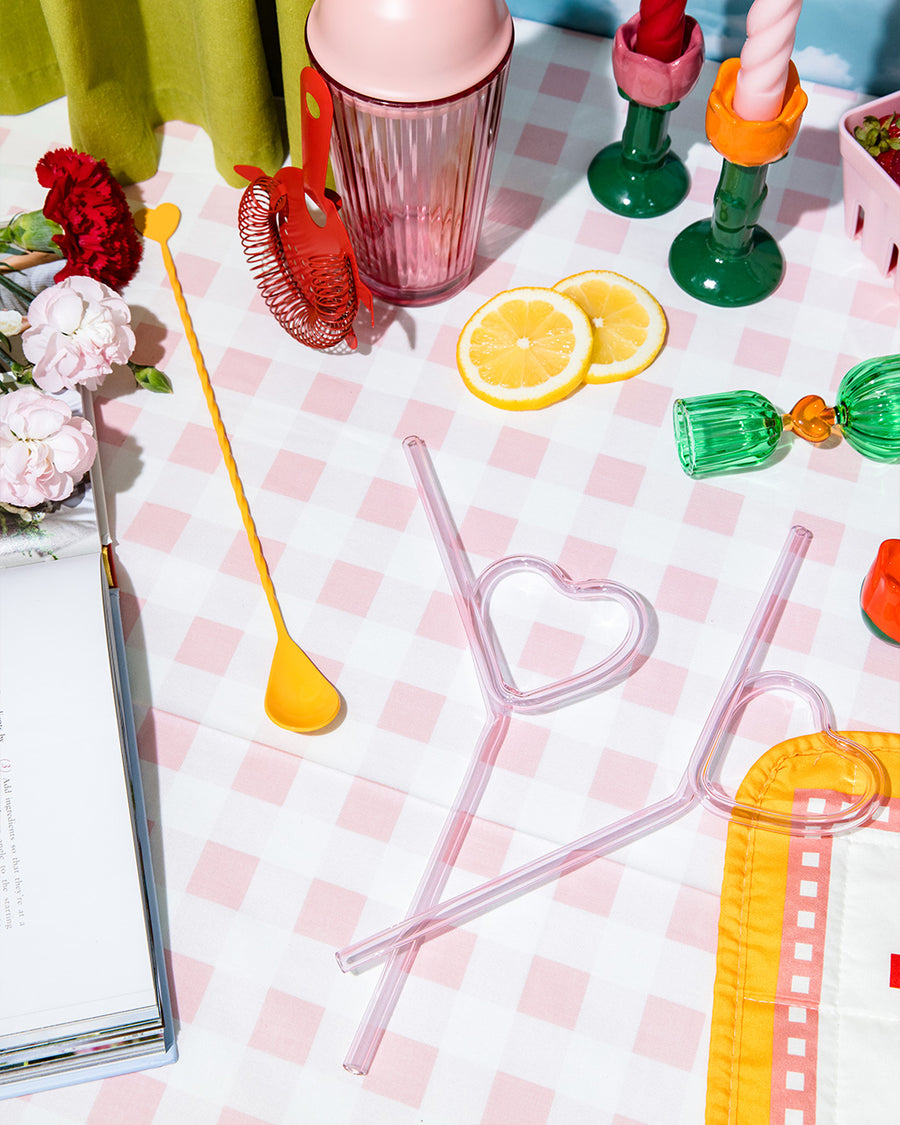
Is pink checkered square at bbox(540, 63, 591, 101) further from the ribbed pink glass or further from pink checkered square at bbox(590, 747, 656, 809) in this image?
pink checkered square at bbox(590, 747, 656, 809)

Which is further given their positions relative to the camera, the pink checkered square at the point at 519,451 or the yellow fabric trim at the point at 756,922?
the pink checkered square at the point at 519,451

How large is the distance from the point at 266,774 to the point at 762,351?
58cm

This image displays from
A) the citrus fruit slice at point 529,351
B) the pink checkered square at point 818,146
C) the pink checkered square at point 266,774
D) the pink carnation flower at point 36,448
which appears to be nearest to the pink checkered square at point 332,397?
the citrus fruit slice at point 529,351

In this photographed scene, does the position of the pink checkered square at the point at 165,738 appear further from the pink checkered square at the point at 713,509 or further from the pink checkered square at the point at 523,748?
the pink checkered square at the point at 713,509

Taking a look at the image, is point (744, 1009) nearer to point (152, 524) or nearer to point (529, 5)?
point (152, 524)

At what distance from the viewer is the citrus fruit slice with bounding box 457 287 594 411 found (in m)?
0.96

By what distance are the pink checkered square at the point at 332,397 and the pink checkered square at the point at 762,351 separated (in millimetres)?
356

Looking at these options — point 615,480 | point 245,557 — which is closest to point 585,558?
point 615,480

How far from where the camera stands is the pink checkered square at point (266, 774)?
86 cm

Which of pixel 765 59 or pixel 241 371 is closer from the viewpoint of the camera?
pixel 765 59

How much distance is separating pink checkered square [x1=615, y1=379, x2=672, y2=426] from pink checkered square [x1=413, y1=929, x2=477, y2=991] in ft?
1.53

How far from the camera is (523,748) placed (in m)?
0.87

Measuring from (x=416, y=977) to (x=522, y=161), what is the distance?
778 mm

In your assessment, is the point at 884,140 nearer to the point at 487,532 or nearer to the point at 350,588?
the point at 487,532
